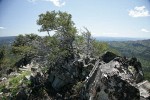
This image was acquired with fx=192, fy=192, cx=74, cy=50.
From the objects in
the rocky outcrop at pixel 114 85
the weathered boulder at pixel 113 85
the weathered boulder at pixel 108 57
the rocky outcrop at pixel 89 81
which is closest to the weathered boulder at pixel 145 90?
the rocky outcrop at pixel 89 81

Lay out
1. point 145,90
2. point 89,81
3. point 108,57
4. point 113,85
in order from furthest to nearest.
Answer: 1. point 108,57
2. point 89,81
3. point 145,90
4. point 113,85

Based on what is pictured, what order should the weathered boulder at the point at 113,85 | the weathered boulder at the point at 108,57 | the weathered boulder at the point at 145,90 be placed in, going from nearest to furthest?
the weathered boulder at the point at 113,85 < the weathered boulder at the point at 145,90 < the weathered boulder at the point at 108,57

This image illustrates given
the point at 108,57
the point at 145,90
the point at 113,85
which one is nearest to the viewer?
the point at 113,85

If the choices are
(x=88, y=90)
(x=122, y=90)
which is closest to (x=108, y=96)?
(x=122, y=90)

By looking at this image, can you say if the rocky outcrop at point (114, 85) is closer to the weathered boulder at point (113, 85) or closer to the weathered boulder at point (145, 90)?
the weathered boulder at point (113, 85)

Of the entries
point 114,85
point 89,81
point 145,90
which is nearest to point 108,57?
point 89,81

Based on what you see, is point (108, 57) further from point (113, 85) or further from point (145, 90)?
point (113, 85)

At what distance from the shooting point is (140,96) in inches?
728

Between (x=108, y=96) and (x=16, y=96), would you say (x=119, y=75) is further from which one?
(x=16, y=96)

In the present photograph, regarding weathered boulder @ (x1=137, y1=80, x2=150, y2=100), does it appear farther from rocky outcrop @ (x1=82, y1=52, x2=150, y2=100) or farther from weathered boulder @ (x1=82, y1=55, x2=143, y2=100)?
weathered boulder @ (x1=82, y1=55, x2=143, y2=100)

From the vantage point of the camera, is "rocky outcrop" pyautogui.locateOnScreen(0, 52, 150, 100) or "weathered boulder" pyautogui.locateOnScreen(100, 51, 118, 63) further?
"weathered boulder" pyautogui.locateOnScreen(100, 51, 118, 63)

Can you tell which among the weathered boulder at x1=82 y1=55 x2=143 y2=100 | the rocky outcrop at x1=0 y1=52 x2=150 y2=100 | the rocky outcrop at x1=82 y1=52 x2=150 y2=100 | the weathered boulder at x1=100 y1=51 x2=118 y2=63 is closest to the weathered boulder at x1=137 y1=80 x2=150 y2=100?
the rocky outcrop at x1=0 y1=52 x2=150 y2=100

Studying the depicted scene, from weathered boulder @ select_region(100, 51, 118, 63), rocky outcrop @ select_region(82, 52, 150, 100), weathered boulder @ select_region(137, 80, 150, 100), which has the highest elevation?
weathered boulder @ select_region(100, 51, 118, 63)

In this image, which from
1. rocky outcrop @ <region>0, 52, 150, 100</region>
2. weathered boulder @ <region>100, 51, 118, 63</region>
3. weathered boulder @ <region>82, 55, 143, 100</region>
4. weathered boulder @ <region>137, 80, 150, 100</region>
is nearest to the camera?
weathered boulder @ <region>82, 55, 143, 100</region>
